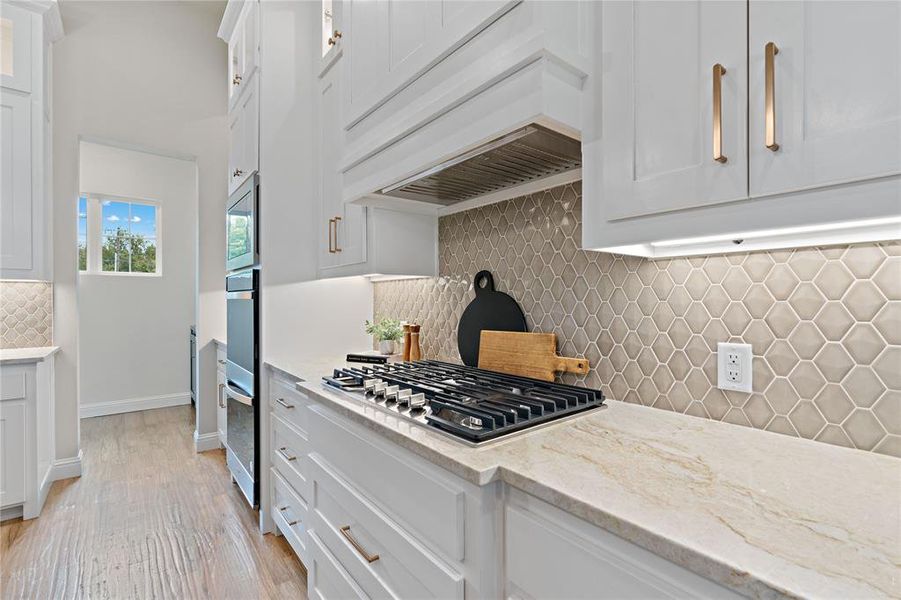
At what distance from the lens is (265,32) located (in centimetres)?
243

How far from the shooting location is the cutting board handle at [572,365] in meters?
1.45

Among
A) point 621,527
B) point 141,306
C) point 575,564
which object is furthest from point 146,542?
point 141,306

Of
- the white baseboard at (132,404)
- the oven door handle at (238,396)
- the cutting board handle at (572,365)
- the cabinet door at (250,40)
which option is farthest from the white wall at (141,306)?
the cutting board handle at (572,365)

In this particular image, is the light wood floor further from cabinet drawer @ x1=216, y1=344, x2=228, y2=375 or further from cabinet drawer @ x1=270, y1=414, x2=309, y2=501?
cabinet drawer @ x1=216, y1=344, x2=228, y2=375

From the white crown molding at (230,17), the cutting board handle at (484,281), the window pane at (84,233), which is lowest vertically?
the cutting board handle at (484,281)

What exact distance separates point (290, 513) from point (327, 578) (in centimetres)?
67

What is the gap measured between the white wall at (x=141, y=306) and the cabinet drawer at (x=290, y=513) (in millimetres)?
3476

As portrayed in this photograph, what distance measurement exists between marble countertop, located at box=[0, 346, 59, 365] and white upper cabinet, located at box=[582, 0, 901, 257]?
2977 mm

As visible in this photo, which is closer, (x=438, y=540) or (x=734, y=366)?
(x=438, y=540)

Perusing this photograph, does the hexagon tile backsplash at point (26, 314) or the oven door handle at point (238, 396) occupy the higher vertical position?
the hexagon tile backsplash at point (26, 314)

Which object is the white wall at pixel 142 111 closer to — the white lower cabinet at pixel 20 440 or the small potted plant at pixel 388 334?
the white lower cabinet at pixel 20 440

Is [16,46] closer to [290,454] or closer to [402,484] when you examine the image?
[290,454]

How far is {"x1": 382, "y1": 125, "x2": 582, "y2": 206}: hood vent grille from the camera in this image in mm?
1229

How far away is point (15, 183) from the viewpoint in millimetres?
2660
